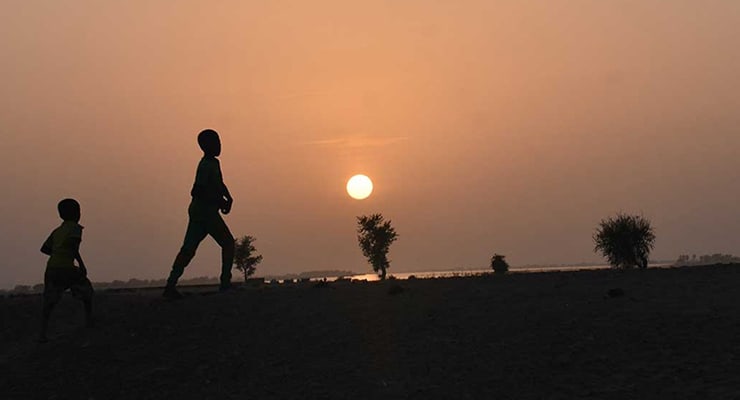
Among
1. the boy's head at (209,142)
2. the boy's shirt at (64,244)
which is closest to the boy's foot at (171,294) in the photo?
the boy's shirt at (64,244)

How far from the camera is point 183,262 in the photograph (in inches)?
642

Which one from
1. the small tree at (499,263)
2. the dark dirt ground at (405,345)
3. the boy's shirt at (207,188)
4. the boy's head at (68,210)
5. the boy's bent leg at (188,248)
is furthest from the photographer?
the small tree at (499,263)

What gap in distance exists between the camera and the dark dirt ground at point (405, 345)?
9067mm

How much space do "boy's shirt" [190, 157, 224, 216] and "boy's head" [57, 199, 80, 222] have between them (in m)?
2.86

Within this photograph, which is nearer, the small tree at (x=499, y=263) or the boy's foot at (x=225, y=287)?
the boy's foot at (x=225, y=287)

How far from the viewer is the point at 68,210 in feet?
47.9

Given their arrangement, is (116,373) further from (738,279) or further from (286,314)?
(738,279)

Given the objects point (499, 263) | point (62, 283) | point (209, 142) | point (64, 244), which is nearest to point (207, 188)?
point (209, 142)

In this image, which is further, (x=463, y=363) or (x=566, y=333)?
(x=566, y=333)

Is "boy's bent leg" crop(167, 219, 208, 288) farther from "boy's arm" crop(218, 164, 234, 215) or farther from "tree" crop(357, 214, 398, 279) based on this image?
"tree" crop(357, 214, 398, 279)

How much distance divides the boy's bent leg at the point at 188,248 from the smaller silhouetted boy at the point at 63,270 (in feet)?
8.03

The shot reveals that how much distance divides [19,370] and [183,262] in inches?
191

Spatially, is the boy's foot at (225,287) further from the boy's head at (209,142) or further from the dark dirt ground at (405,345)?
the boy's head at (209,142)

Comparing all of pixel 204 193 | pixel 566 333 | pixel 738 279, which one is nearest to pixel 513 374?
pixel 566 333
